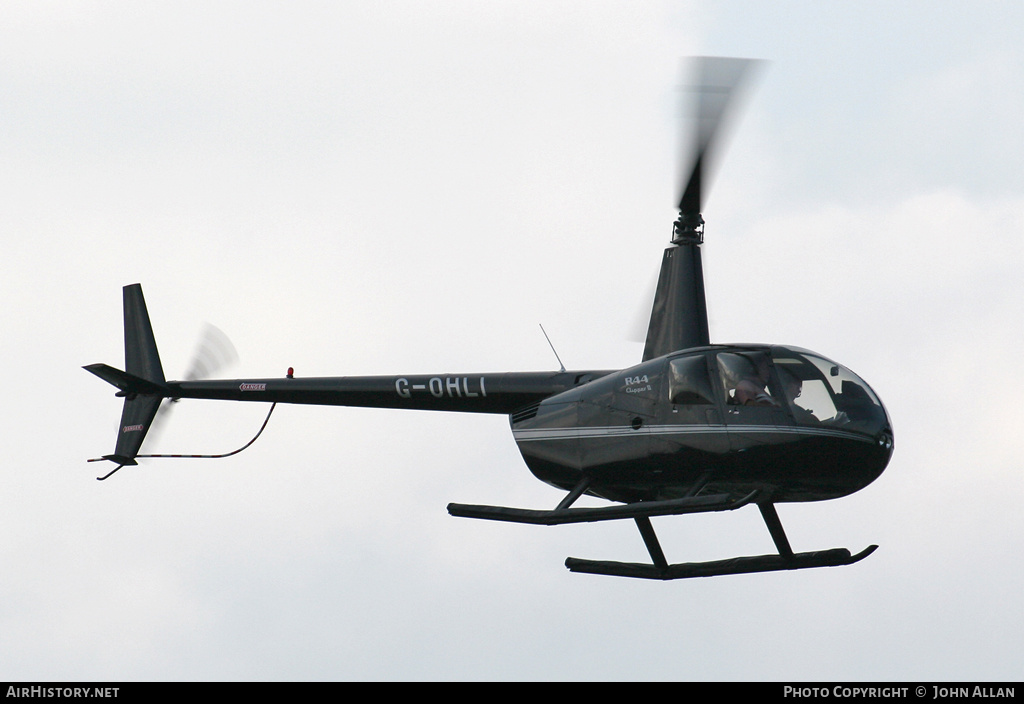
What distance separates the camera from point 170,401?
80.8 feet

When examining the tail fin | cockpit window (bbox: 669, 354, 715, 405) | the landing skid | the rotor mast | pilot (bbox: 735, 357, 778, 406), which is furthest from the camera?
the tail fin

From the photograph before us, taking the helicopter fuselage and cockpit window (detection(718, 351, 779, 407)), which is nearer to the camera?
the helicopter fuselage

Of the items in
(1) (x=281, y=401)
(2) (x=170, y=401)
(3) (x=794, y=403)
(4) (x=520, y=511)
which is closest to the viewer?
(3) (x=794, y=403)

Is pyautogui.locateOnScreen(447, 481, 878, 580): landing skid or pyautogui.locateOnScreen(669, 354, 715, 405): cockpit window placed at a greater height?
pyautogui.locateOnScreen(669, 354, 715, 405): cockpit window

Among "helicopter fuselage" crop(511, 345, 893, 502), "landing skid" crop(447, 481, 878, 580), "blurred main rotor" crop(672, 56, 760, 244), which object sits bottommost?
"landing skid" crop(447, 481, 878, 580)

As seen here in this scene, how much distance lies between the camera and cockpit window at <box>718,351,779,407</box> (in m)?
17.4

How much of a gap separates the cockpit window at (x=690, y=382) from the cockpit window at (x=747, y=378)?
0.90 feet

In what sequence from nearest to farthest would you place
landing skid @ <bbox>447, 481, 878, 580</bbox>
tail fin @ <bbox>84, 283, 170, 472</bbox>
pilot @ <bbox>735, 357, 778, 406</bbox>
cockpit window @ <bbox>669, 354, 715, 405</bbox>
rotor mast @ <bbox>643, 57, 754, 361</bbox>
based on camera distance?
landing skid @ <bbox>447, 481, 878, 580</bbox>, pilot @ <bbox>735, 357, 778, 406</bbox>, cockpit window @ <bbox>669, 354, 715, 405</bbox>, rotor mast @ <bbox>643, 57, 754, 361</bbox>, tail fin @ <bbox>84, 283, 170, 472</bbox>

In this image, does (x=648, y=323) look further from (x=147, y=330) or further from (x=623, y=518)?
(x=147, y=330)

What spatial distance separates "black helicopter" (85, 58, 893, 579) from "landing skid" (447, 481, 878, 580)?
20 millimetres

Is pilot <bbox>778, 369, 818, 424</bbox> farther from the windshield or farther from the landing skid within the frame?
the landing skid

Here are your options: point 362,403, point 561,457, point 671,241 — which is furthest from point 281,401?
point 671,241

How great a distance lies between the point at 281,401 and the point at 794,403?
9847 mm

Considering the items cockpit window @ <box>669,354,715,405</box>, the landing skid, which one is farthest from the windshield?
the landing skid
